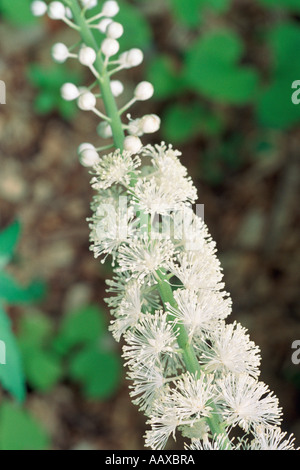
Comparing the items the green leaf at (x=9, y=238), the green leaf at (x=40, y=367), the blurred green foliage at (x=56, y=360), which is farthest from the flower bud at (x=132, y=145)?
the green leaf at (x=40, y=367)

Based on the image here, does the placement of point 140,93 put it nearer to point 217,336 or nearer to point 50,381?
point 217,336

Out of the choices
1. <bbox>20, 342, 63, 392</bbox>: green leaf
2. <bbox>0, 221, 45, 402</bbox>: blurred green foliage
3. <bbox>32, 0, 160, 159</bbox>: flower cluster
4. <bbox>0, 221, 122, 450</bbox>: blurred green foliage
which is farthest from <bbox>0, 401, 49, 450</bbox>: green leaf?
<bbox>32, 0, 160, 159</bbox>: flower cluster

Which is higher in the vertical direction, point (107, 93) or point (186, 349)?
point (107, 93)

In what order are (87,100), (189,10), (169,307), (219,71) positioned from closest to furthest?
(169,307)
(87,100)
(189,10)
(219,71)

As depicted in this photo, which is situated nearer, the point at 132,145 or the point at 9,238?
the point at 132,145

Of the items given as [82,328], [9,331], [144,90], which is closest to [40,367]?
[82,328]

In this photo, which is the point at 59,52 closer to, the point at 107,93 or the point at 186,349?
the point at 107,93

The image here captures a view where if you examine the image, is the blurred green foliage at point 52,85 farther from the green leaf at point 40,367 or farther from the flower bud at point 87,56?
the flower bud at point 87,56
